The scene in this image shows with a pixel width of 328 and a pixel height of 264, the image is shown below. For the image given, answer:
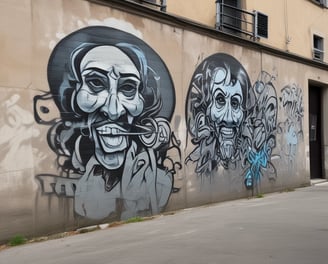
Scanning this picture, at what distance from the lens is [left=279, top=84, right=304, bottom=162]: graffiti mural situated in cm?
1670

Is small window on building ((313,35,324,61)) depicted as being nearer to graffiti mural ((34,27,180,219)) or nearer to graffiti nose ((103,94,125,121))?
graffiti mural ((34,27,180,219))

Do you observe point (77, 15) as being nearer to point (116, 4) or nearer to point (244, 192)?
point (116, 4)

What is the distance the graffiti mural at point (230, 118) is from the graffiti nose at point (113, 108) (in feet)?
7.95

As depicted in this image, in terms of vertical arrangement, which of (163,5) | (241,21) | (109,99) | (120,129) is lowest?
(120,129)

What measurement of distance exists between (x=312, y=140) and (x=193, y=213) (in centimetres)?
937

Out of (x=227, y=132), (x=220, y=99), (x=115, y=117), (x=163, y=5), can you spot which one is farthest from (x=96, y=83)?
(x=227, y=132)

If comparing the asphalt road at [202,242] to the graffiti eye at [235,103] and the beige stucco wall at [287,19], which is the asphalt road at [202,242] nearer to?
the graffiti eye at [235,103]

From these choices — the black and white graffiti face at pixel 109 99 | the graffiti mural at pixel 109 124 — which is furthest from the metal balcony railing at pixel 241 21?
the black and white graffiti face at pixel 109 99

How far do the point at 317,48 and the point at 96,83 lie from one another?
1202 centimetres

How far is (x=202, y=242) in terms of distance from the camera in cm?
797

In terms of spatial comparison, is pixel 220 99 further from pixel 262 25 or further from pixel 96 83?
pixel 96 83

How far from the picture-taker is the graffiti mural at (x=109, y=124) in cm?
933

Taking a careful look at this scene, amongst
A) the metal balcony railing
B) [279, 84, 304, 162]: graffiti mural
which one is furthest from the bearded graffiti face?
[279, 84, 304, 162]: graffiti mural

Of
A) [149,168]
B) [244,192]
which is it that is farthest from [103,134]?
[244,192]
